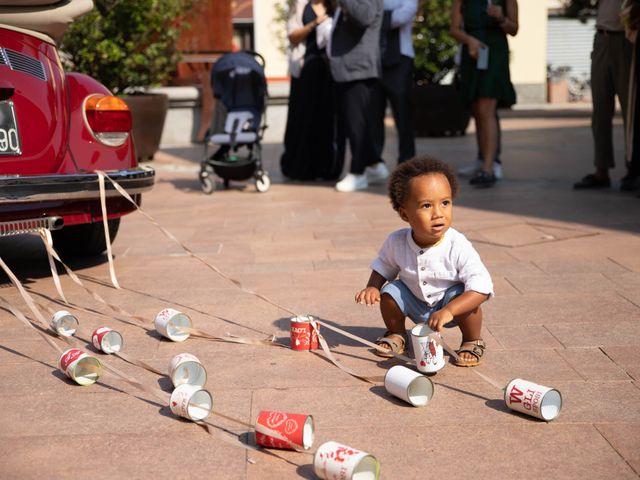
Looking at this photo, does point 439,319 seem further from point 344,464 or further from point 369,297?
point 344,464

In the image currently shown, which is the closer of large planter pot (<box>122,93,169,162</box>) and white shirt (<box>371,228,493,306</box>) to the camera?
white shirt (<box>371,228,493,306</box>)

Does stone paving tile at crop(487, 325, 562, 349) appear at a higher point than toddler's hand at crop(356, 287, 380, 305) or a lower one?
lower

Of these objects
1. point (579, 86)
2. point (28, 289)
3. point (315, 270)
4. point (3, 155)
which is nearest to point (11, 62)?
point (3, 155)

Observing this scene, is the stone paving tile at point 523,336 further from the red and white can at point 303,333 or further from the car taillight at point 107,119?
the car taillight at point 107,119

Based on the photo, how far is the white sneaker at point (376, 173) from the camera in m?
10.2

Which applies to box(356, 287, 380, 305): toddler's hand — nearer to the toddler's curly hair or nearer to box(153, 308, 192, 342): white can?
the toddler's curly hair

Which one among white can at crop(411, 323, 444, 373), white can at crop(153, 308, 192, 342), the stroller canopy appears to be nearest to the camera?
white can at crop(411, 323, 444, 373)

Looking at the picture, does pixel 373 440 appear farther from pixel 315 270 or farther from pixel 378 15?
pixel 378 15

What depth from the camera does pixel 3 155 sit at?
17.4ft

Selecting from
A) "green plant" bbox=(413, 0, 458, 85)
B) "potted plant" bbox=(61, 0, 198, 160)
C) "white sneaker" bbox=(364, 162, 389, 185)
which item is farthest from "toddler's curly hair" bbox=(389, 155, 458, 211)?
"green plant" bbox=(413, 0, 458, 85)

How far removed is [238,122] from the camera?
33.2 ft

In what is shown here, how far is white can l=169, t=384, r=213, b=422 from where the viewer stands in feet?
11.0

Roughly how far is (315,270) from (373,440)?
109 inches

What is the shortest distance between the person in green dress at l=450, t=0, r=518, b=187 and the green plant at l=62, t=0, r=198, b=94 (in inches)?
174
